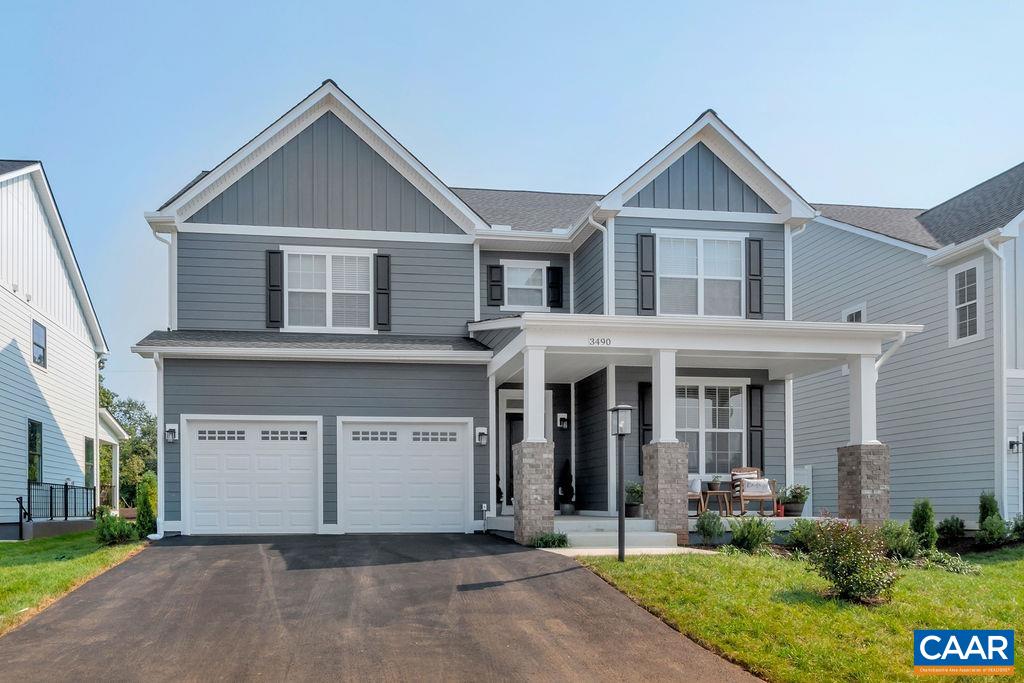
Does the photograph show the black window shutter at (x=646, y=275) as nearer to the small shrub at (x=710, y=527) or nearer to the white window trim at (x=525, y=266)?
the white window trim at (x=525, y=266)

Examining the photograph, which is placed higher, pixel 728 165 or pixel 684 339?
pixel 728 165

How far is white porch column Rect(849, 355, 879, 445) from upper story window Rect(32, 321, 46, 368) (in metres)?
16.9

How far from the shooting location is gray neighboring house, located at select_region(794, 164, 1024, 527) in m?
17.5

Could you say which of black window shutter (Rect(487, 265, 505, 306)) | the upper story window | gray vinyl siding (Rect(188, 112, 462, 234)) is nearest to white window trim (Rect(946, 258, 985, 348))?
black window shutter (Rect(487, 265, 505, 306))

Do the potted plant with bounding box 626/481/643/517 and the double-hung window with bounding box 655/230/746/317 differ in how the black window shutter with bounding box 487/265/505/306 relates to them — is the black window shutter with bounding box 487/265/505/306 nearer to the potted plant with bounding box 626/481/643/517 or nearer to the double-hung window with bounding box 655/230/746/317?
the double-hung window with bounding box 655/230/746/317

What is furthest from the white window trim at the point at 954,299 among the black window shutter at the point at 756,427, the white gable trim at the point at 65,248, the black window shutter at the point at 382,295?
the white gable trim at the point at 65,248

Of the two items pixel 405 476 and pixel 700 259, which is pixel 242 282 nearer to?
pixel 405 476

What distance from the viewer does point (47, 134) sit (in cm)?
2306

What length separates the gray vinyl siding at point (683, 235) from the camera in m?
17.5

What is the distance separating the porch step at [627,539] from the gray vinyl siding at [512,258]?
5.69m

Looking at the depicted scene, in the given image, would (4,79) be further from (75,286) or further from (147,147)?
(75,286)

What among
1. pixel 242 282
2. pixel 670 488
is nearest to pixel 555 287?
pixel 670 488

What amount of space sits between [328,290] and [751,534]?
27.9 feet

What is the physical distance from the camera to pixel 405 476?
1770cm
